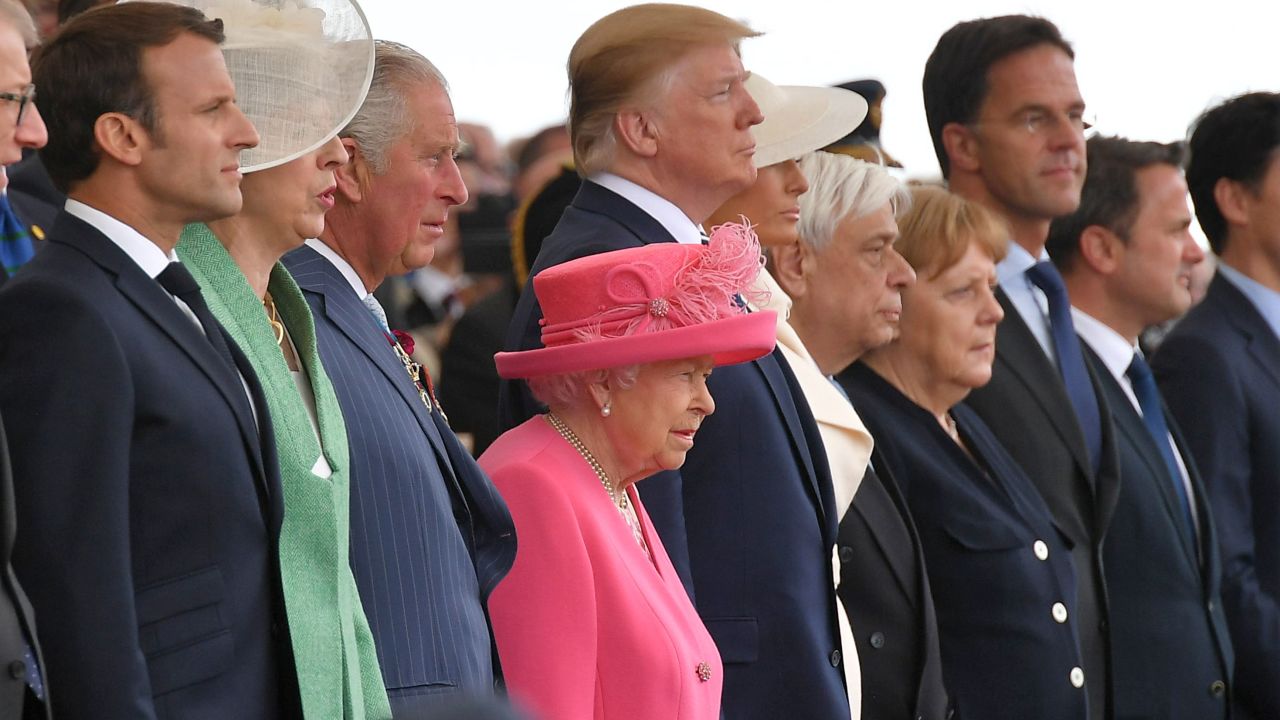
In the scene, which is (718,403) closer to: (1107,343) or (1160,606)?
(1160,606)

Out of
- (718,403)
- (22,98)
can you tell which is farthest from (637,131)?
(22,98)

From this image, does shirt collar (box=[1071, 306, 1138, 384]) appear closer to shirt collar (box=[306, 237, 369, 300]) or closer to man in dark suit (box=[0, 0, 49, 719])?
shirt collar (box=[306, 237, 369, 300])

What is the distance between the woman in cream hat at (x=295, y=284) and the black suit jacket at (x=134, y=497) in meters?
0.08

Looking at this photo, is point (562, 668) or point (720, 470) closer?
point (562, 668)

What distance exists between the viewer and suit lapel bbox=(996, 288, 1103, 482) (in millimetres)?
5145

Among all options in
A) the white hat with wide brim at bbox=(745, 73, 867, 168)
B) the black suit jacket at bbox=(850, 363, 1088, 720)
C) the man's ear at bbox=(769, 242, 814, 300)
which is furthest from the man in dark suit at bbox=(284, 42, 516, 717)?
the black suit jacket at bbox=(850, 363, 1088, 720)

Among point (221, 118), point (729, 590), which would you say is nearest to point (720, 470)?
point (729, 590)

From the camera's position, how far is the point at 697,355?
11.5 ft

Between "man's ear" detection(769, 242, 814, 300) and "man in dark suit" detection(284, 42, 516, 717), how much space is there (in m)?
1.30

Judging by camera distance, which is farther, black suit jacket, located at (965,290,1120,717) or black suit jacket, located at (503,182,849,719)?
black suit jacket, located at (965,290,1120,717)

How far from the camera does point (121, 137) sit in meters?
2.79

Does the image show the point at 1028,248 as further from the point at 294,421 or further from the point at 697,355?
the point at 294,421

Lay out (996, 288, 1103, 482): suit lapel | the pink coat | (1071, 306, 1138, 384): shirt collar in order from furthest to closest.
A: (1071, 306, 1138, 384): shirt collar → (996, 288, 1103, 482): suit lapel → the pink coat

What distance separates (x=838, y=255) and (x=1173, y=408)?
1702 mm
